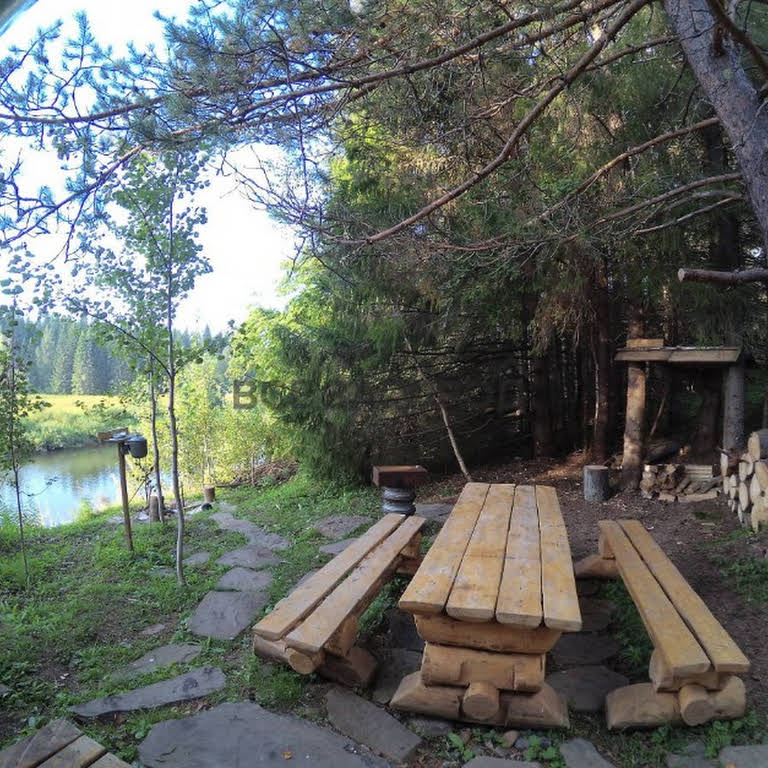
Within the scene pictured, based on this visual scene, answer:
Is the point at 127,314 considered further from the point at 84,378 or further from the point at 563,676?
the point at 84,378

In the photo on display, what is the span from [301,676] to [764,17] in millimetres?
6155

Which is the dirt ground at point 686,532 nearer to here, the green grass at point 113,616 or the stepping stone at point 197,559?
the green grass at point 113,616

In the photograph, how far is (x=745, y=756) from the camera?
2.11 meters

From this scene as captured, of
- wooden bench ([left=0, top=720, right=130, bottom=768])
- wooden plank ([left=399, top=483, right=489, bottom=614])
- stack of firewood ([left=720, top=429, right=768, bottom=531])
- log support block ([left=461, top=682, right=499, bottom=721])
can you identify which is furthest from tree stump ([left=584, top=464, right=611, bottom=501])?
wooden bench ([left=0, top=720, right=130, bottom=768])

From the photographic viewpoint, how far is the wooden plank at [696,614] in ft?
7.13

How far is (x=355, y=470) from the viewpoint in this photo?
7.34 m

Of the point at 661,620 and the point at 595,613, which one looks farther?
the point at 595,613

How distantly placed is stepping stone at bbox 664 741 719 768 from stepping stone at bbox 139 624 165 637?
8.59 feet

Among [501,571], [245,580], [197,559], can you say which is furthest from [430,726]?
[197,559]

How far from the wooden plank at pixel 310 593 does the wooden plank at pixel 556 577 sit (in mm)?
965

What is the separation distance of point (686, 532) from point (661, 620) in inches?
104

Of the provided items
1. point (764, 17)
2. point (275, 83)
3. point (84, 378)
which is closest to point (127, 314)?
point (275, 83)

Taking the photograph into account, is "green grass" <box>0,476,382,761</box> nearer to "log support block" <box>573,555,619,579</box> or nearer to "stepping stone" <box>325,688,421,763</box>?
"stepping stone" <box>325,688,421,763</box>

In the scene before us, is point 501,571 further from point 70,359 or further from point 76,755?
point 70,359
